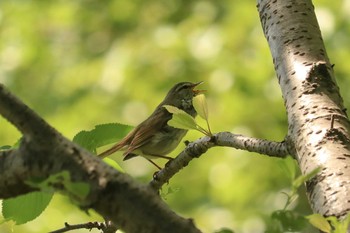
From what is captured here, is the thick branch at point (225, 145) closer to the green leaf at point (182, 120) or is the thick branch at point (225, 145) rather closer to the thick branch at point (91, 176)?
the green leaf at point (182, 120)

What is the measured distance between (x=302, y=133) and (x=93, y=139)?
49 centimetres

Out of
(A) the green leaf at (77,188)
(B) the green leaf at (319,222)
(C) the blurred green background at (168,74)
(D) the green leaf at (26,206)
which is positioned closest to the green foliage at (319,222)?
(B) the green leaf at (319,222)

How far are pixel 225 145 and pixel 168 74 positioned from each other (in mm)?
4972

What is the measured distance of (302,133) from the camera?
163 centimetres

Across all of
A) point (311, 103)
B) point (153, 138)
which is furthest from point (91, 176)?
point (153, 138)

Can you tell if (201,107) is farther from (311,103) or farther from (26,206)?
(26,206)

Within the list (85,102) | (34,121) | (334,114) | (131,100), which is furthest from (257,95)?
(34,121)

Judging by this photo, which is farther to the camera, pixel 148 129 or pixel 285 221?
pixel 148 129

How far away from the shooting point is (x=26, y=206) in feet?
5.23

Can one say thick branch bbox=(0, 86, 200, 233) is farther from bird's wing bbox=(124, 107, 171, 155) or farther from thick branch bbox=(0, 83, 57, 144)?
bird's wing bbox=(124, 107, 171, 155)

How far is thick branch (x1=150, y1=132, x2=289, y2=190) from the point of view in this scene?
5.53ft

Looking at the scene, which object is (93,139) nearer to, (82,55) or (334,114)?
(334,114)

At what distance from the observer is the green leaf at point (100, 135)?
1.68 m

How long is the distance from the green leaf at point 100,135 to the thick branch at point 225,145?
0.22 meters
